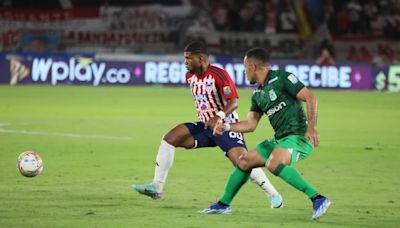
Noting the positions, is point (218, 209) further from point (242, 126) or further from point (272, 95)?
point (272, 95)

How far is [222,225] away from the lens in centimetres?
955

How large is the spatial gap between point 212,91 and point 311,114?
1701 mm

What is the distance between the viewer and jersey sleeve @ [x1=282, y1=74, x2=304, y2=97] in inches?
388

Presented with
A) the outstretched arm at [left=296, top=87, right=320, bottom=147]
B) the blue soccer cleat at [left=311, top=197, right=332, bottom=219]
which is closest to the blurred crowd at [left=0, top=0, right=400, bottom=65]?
the outstretched arm at [left=296, top=87, right=320, bottom=147]

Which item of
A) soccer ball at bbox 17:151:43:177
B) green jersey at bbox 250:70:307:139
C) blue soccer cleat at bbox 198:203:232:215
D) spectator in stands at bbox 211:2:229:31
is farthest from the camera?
spectator in stands at bbox 211:2:229:31

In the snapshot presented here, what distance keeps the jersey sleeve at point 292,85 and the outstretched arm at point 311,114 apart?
0.05 meters

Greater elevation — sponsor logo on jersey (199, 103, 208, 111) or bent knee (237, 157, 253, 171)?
sponsor logo on jersey (199, 103, 208, 111)

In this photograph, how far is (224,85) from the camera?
1091 centimetres

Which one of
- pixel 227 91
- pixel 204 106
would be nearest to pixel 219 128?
pixel 227 91

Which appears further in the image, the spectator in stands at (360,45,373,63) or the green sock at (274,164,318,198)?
the spectator in stands at (360,45,373,63)

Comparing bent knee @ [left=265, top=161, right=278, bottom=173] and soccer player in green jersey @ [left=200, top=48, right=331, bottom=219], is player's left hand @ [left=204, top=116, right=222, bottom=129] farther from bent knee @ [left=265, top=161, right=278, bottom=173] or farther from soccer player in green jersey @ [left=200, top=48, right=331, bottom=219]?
bent knee @ [left=265, top=161, right=278, bottom=173]

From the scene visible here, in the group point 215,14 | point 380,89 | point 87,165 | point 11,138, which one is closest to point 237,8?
point 215,14

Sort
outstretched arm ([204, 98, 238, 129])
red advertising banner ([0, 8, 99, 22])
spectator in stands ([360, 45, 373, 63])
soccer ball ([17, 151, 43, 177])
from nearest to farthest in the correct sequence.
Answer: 1. outstretched arm ([204, 98, 238, 129])
2. soccer ball ([17, 151, 43, 177])
3. spectator in stands ([360, 45, 373, 63])
4. red advertising banner ([0, 8, 99, 22])

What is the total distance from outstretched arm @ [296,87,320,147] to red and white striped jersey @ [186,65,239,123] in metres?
1.27
